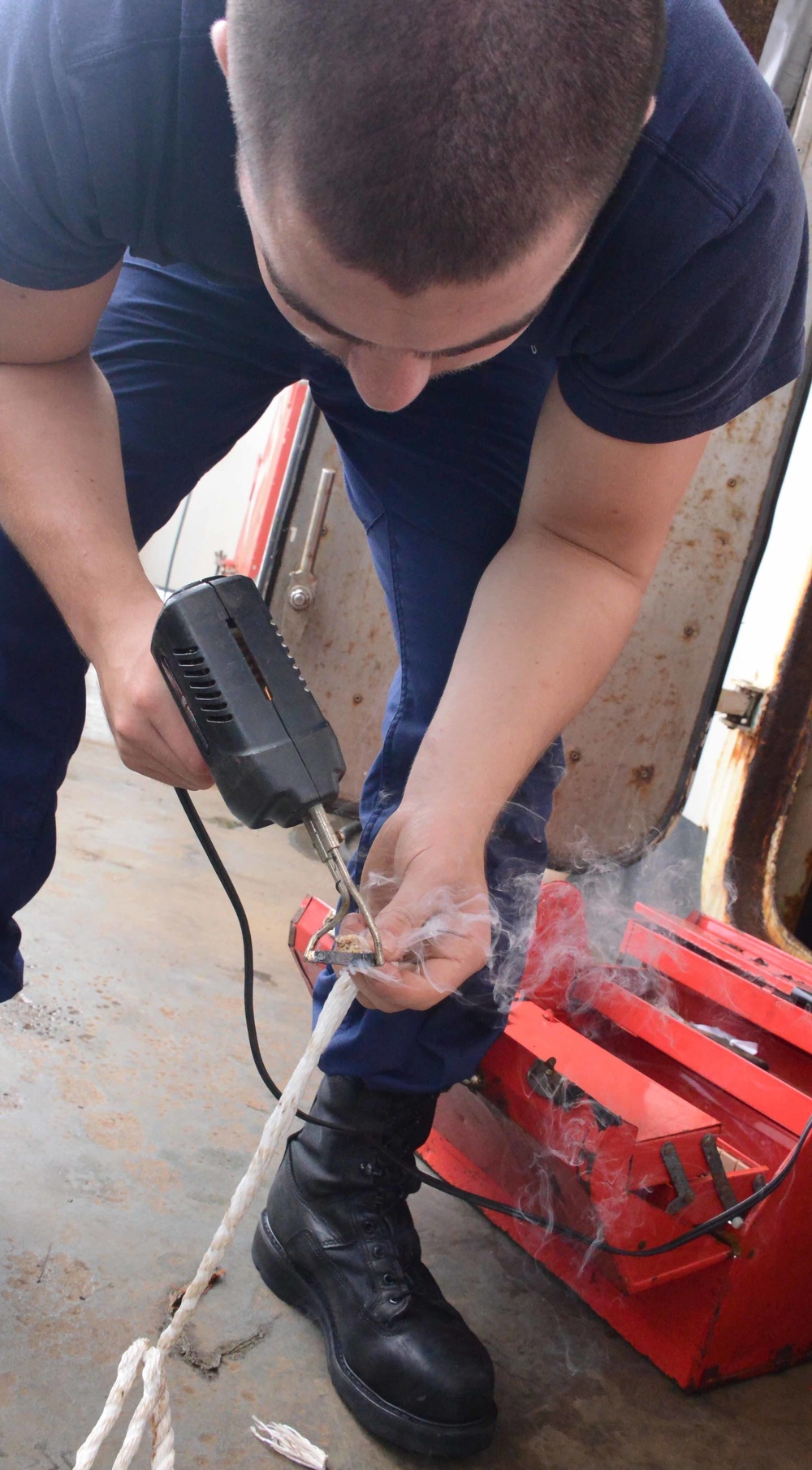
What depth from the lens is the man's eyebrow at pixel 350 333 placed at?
0.63 m

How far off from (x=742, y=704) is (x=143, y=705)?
152cm

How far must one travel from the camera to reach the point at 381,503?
1.10m

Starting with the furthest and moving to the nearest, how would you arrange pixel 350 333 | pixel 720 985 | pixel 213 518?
pixel 213 518 → pixel 720 985 → pixel 350 333

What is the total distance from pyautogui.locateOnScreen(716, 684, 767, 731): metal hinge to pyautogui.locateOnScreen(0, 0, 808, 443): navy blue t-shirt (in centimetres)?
122

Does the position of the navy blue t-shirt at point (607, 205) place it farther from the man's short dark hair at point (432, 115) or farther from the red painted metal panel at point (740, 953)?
the red painted metal panel at point (740, 953)

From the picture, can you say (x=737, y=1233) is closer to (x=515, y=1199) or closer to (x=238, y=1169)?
(x=515, y=1199)

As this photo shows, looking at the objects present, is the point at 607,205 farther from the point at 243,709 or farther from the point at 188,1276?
the point at 188,1276

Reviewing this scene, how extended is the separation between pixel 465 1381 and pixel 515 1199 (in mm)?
290

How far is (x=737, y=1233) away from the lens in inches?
39.8

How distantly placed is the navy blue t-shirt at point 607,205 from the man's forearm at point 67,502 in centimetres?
9

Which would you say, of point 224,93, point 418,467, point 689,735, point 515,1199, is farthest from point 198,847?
point 224,93

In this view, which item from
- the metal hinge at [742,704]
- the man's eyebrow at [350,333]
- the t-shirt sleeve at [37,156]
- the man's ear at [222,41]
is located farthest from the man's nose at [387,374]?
the metal hinge at [742,704]

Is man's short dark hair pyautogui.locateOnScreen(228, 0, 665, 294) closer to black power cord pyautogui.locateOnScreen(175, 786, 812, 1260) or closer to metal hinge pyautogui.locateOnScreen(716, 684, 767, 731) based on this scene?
black power cord pyautogui.locateOnScreen(175, 786, 812, 1260)

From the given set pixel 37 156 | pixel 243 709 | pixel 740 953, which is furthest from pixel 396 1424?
pixel 37 156
